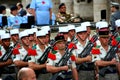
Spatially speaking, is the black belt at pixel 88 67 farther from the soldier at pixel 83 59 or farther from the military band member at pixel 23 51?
the military band member at pixel 23 51

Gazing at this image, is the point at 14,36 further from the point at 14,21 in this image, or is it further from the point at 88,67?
the point at 14,21

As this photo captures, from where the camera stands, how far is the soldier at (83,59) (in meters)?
15.7

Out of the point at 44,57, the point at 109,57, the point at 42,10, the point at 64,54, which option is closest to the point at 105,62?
the point at 109,57

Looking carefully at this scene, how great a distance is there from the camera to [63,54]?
47.7 feet

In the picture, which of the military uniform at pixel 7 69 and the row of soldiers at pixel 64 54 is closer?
the row of soldiers at pixel 64 54

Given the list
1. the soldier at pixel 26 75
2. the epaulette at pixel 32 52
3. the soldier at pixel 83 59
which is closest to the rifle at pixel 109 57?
→ the soldier at pixel 83 59

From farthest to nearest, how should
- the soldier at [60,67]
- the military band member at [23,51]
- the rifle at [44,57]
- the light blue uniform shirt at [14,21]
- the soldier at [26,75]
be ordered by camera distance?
1. the light blue uniform shirt at [14,21]
2. the military band member at [23,51]
3. the rifle at [44,57]
4. the soldier at [60,67]
5. the soldier at [26,75]

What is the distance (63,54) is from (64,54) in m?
0.02

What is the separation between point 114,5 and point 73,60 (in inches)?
236

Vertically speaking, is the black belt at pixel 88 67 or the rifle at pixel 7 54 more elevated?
the rifle at pixel 7 54

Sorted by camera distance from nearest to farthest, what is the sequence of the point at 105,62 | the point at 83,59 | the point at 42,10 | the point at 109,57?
the point at 105,62
the point at 109,57
the point at 83,59
the point at 42,10

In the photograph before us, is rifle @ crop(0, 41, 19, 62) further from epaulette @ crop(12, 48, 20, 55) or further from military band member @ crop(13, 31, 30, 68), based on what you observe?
military band member @ crop(13, 31, 30, 68)

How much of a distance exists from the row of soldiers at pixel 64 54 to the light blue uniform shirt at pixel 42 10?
3.48 m

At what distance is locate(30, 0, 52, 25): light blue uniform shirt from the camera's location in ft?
67.1
